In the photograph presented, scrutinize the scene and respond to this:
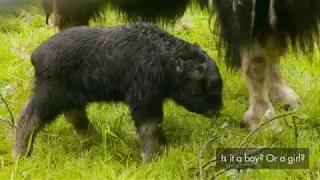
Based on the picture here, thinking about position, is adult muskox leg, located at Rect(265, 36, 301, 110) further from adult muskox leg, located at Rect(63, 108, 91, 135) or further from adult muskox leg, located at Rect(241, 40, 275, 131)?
adult muskox leg, located at Rect(63, 108, 91, 135)

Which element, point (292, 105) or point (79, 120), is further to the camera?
point (292, 105)

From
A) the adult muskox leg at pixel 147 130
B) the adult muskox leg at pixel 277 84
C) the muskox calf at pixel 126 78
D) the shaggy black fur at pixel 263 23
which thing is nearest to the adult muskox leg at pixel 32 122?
the muskox calf at pixel 126 78

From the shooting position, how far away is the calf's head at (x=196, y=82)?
6.82ft

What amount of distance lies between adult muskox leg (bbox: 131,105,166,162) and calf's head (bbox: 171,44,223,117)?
0.40 ft

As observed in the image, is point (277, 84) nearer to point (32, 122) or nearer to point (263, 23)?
point (263, 23)

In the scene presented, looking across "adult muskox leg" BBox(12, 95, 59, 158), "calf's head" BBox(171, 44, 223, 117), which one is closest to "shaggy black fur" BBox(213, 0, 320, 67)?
"calf's head" BBox(171, 44, 223, 117)

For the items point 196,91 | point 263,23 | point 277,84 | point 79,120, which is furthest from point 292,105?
point 79,120

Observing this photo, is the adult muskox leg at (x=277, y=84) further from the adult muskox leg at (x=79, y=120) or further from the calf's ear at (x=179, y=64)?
the adult muskox leg at (x=79, y=120)

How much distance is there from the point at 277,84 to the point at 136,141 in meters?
1.02

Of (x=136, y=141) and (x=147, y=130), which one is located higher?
(x=147, y=130)

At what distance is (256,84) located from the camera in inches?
98.6

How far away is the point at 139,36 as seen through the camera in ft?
7.13

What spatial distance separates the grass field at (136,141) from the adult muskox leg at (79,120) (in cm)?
5

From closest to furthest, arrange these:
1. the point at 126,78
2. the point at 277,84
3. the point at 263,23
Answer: the point at 126,78, the point at 263,23, the point at 277,84
